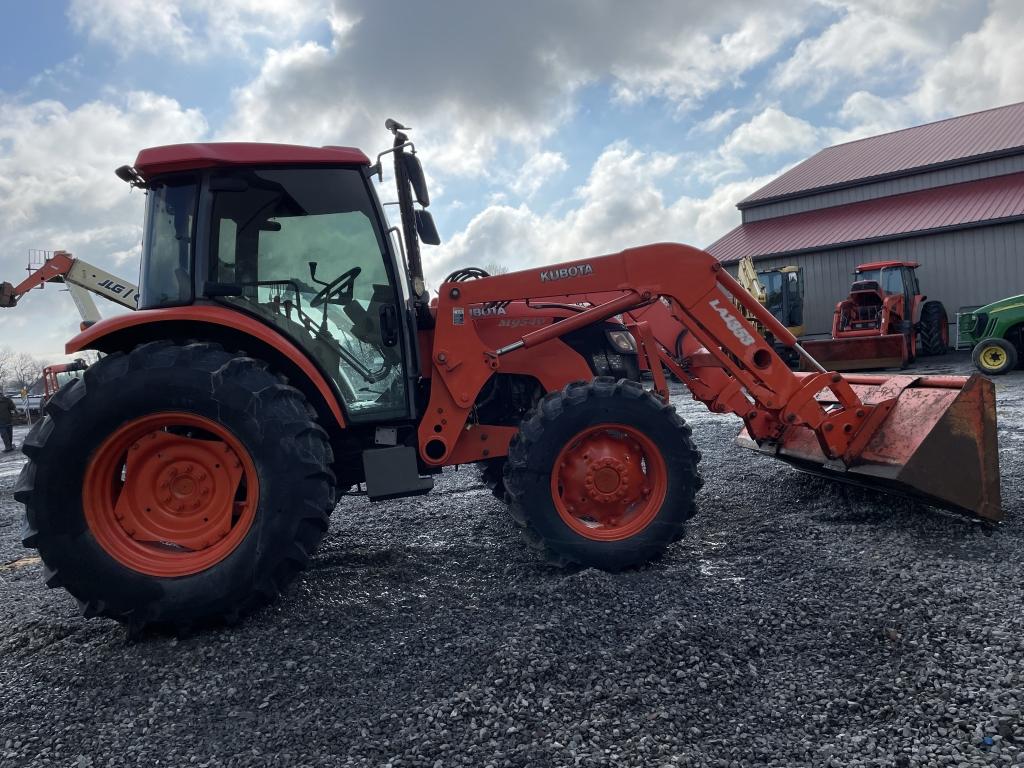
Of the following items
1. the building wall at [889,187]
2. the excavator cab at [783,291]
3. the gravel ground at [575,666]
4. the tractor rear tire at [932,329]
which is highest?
the building wall at [889,187]

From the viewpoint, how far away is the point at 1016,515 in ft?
13.6

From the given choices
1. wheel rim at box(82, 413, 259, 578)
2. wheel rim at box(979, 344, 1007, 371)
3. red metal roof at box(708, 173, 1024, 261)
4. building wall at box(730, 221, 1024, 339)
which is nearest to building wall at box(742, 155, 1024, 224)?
red metal roof at box(708, 173, 1024, 261)

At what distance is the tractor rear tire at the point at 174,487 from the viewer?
3.02 metres

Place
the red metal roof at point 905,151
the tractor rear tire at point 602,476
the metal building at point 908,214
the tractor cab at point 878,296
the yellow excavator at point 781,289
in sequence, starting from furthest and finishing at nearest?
the red metal roof at point 905,151 → the metal building at point 908,214 → the yellow excavator at point 781,289 → the tractor cab at point 878,296 → the tractor rear tire at point 602,476

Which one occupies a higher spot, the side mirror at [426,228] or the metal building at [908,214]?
the metal building at [908,214]

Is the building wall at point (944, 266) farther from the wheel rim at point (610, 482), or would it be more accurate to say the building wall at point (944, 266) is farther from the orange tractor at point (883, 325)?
the wheel rim at point (610, 482)

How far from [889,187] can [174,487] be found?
2539cm

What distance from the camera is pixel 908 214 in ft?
71.6

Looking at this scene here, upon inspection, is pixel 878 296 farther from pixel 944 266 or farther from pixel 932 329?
pixel 944 266

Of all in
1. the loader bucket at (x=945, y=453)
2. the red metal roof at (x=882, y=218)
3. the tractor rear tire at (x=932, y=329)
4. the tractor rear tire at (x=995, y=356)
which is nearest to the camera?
the loader bucket at (x=945, y=453)

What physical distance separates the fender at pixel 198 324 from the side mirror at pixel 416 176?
108 cm

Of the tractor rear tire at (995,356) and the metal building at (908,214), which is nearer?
the tractor rear tire at (995,356)

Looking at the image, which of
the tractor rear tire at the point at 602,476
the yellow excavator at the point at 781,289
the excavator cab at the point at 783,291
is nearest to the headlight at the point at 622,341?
the tractor rear tire at the point at 602,476

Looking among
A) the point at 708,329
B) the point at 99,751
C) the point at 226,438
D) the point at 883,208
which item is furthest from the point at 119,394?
the point at 883,208
